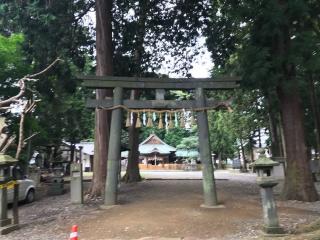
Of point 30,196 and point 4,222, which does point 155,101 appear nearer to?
point 4,222

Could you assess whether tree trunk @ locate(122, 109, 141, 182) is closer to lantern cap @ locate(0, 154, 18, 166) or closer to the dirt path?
the dirt path

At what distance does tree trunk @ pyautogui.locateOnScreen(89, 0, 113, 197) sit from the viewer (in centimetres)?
1747

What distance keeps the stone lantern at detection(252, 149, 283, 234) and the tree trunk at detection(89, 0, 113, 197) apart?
28.2ft

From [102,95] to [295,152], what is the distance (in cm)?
832

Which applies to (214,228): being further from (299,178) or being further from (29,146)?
(29,146)

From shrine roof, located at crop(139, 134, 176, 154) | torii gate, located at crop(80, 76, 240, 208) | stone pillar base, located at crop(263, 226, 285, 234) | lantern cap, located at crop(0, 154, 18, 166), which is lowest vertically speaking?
stone pillar base, located at crop(263, 226, 285, 234)

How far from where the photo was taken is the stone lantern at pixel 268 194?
32.2 ft

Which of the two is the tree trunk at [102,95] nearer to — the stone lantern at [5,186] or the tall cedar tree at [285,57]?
the stone lantern at [5,186]

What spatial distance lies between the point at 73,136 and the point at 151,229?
30.4 m

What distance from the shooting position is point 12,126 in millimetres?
20969

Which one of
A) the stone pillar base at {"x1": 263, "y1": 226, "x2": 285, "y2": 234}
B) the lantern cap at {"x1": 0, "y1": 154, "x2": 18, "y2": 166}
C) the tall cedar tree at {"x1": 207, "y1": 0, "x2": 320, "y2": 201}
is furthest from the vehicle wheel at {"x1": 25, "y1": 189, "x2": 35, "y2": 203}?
the stone pillar base at {"x1": 263, "y1": 226, "x2": 285, "y2": 234}

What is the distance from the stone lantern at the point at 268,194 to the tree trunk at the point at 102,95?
338 inches

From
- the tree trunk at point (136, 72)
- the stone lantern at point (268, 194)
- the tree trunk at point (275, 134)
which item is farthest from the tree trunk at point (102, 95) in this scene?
the tree trunk at point (275, 134)

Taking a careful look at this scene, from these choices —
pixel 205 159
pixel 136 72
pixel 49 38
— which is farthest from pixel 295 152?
pixel 49 38
